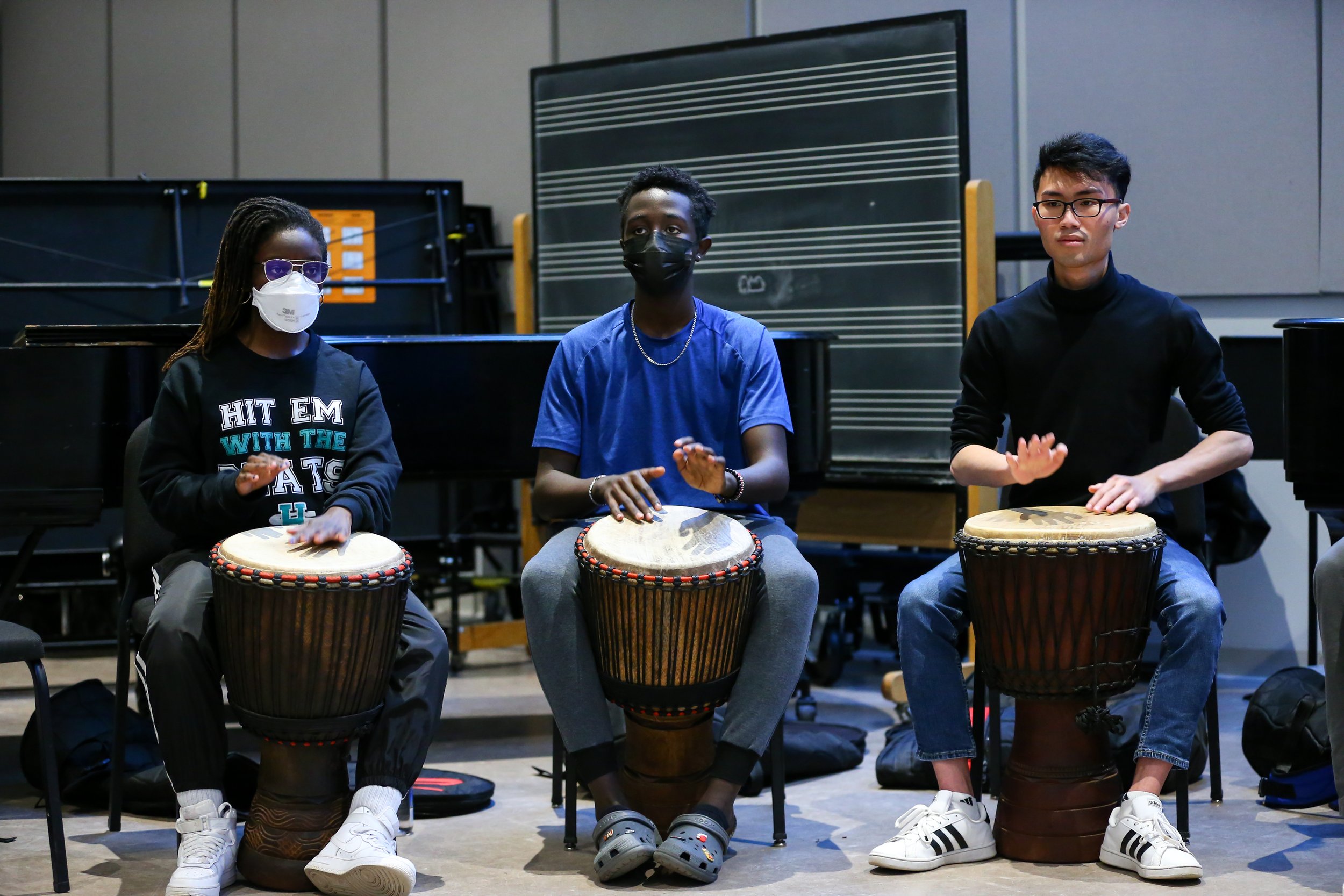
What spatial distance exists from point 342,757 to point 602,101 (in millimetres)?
3108

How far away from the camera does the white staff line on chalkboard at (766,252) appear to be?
4.59 m

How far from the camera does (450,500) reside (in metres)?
6.30

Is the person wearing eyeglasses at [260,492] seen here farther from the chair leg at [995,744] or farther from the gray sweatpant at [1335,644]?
the gray sweatpant at [1335,644]

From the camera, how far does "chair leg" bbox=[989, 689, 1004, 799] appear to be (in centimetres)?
308

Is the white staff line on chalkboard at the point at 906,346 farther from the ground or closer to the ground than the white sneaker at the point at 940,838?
farther from the ground

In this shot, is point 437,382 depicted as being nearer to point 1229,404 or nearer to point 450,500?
point 1229,404

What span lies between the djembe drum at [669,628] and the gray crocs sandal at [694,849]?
0.41 ft

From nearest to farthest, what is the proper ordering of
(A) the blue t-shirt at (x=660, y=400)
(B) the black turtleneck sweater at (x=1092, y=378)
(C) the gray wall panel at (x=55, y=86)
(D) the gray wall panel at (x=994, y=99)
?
1. (B) the black turtleneck sweater at (x=1092, y=378)
2. (A) the blue t-shirt at (x=660, y=400)
3. (D) the gray wall panel at (x=994, y=99)
4. (C) the gray wall panel at (x=55, y=86)

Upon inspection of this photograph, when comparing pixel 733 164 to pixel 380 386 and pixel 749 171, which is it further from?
pixel 380 386

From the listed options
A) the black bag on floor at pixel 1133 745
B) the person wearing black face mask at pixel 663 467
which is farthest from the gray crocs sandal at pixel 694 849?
the black bag on floor at pixel 1133 745

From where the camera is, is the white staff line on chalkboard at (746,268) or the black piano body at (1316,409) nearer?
the black piano body at (1316,409)

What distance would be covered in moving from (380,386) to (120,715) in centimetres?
109

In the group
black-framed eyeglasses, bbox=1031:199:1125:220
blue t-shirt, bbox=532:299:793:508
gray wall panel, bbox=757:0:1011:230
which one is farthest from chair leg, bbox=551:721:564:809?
gray wall panel, bbox=757:0:1011:230

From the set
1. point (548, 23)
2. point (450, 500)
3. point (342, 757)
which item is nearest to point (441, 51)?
point (548, 23)
